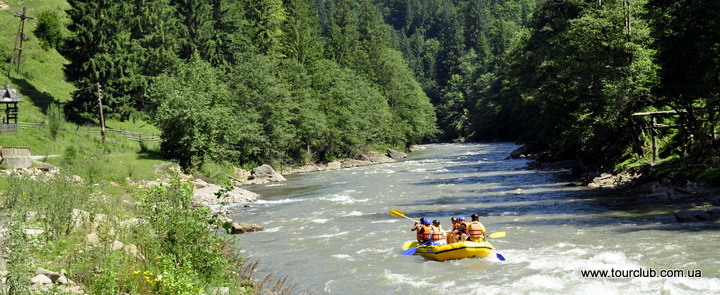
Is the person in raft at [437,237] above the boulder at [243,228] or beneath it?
above

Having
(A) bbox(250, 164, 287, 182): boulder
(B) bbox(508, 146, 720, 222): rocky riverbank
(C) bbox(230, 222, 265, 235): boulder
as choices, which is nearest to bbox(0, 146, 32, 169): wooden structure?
(C) bbox(230, 222, 265, 235): boulder

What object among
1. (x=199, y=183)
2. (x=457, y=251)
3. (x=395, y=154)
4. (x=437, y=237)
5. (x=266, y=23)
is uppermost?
(x=266, y=23)

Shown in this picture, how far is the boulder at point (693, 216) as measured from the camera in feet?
65.6

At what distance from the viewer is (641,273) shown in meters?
14.6

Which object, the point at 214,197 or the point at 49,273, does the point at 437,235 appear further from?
the point at 214,197

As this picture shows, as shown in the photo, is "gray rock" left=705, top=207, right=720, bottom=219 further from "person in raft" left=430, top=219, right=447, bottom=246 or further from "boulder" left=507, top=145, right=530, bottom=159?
"boulder" left=507, top=145, right=530, bottom=159

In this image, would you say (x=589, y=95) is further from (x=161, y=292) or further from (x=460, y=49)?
(x=460, y=49)

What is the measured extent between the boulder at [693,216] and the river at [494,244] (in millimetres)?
381

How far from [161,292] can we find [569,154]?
136 ft

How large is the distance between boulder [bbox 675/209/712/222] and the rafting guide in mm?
6545

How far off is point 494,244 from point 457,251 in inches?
90.8

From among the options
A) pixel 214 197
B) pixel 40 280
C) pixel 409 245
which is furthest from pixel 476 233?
pixel 214 197

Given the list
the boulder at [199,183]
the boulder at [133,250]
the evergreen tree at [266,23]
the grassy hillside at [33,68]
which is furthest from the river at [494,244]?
the evergreen tree at [266,23]

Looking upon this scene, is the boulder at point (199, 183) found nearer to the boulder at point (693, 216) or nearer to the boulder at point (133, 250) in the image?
the boulder at point (133, 250)
